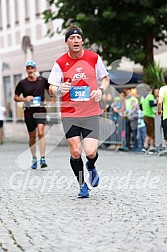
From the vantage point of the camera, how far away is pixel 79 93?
9375 mm

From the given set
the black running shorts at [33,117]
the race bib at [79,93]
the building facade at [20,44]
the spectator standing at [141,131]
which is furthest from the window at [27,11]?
the race bib at [79,93]

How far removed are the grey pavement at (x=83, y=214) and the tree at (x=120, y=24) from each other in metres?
11.7

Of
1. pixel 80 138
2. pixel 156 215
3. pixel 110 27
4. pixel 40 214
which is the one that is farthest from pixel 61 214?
pixel 110 27

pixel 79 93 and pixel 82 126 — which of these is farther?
pixel 82 126

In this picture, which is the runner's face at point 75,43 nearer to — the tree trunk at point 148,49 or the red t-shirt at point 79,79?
the red t-shirt at point 79,79

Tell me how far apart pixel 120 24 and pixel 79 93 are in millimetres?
16040

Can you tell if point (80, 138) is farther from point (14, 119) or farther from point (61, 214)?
point (14, 119)

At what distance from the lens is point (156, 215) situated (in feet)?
25.7

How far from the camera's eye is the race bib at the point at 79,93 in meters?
9.37

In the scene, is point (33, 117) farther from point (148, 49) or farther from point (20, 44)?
point (20, 44)

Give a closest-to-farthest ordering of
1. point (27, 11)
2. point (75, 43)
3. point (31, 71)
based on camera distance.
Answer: point (75, 43)
point (31, 71)
point (27, 11)

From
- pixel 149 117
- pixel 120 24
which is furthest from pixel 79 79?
pixel 120 24

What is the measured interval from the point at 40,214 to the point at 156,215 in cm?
114

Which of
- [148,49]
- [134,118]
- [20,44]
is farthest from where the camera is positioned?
[20,44]
